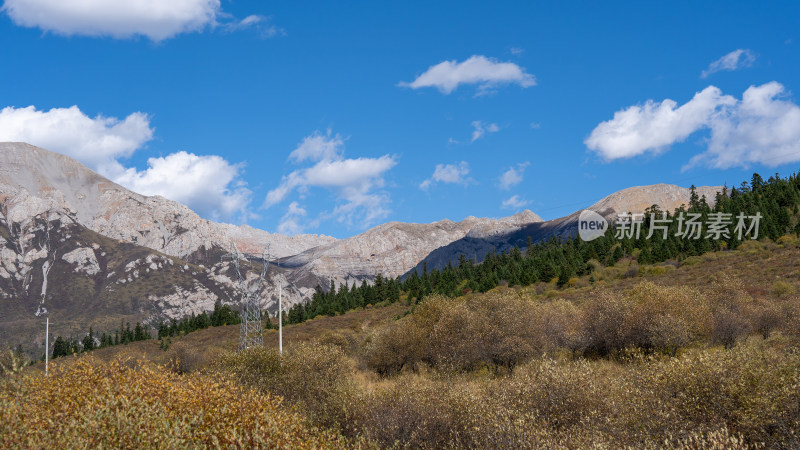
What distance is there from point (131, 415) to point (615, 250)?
99701mm

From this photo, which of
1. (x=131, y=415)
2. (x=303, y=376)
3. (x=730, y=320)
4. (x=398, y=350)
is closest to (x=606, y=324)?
(x=730, y=320)

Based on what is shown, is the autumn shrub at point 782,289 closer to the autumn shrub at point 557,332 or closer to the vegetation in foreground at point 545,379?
the vegetation in foreground at point 545,379

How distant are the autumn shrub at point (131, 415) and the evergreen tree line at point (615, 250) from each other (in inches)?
3217

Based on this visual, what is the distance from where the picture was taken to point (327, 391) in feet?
71.4

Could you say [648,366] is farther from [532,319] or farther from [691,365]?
[532,319]

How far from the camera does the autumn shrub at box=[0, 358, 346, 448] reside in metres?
9.43

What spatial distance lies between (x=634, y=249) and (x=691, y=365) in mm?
95972

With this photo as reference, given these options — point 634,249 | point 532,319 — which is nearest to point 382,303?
point 634,249

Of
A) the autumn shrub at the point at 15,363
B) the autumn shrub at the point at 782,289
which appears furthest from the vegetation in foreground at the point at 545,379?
the autumn shrub at the point at 15,363

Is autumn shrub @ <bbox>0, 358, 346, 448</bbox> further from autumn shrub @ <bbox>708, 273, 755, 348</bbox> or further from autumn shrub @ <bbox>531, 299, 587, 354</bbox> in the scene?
autumn shrub @ <bbox>708, 273, 755, 348</bbox>

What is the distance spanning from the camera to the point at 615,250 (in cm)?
9794

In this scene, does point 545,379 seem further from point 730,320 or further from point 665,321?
point 730,320

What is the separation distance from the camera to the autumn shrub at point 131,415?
30.9ft

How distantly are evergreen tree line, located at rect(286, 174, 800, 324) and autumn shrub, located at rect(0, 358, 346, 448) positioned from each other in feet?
268
